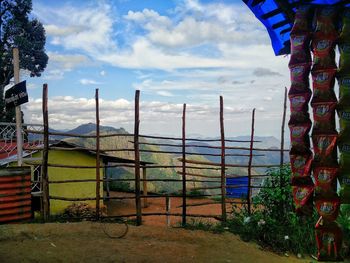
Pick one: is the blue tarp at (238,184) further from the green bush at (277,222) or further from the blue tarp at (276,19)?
the blue tarp at (276,19)

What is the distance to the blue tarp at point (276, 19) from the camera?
3.86 m

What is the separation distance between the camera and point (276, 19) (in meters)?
4.32

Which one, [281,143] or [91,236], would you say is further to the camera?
[281,143]

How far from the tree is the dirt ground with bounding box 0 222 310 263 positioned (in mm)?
11229

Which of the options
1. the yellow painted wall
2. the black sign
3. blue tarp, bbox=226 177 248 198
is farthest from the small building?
the black sign

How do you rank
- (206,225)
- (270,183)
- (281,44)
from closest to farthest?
(281,44), (206,225), (270,183)

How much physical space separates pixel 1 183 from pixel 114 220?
210cm

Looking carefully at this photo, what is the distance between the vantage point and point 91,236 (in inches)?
242

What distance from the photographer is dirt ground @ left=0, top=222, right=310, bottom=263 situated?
520cm

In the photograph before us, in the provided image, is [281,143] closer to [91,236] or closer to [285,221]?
[285,221]

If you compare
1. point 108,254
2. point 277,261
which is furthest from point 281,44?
point 108,254

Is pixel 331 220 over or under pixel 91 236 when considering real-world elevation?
over

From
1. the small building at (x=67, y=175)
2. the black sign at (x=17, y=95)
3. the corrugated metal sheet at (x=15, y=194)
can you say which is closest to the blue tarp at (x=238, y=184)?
the small building at (x=67, y=175)

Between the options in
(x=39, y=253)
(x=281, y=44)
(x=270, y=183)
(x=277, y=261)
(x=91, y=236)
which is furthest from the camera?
(x=270, y=183)
